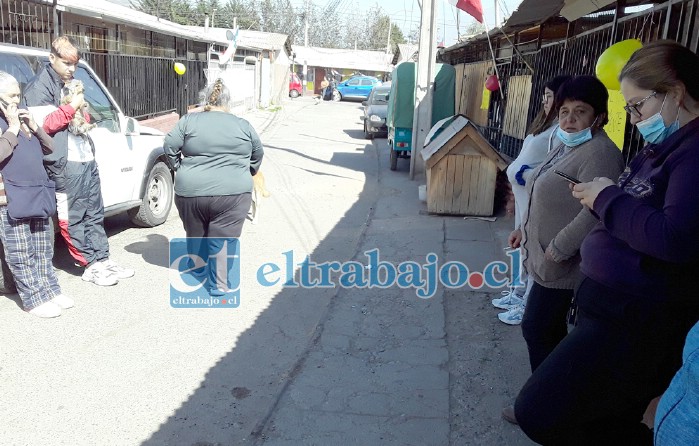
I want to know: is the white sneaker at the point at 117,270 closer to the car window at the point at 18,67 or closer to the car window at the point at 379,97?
the car window at the point at 18,67

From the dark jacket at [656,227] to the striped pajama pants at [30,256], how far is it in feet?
12.9

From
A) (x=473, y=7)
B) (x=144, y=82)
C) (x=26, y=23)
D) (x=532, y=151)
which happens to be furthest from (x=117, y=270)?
(x=144, y=82)

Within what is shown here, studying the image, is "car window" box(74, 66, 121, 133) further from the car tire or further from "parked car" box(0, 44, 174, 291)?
the car tire

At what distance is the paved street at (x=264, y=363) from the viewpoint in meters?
3.31

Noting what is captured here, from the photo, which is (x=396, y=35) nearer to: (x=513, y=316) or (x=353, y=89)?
(x=353, y=89)

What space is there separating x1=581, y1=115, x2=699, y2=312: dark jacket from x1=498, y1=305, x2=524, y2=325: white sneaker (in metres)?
2.69

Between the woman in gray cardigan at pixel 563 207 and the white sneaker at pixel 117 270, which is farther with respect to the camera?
the white sneaker at pixel 117 270

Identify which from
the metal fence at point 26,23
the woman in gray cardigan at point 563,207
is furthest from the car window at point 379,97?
the woman in gray cardigan at point 563,207

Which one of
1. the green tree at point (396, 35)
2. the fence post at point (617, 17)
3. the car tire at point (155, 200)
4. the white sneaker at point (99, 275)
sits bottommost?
the white sneaker at point (99, 275)

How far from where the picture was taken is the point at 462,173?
8.09 meters

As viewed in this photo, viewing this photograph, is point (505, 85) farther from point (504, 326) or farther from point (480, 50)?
point (504, 326)

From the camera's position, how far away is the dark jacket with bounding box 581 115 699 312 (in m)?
1.84

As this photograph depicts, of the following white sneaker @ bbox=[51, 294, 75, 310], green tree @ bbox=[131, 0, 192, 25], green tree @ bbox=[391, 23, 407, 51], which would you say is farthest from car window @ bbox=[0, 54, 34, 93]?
green tree @ bbox=[391, 23, 407, 51]

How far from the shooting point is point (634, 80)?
2090 mm
